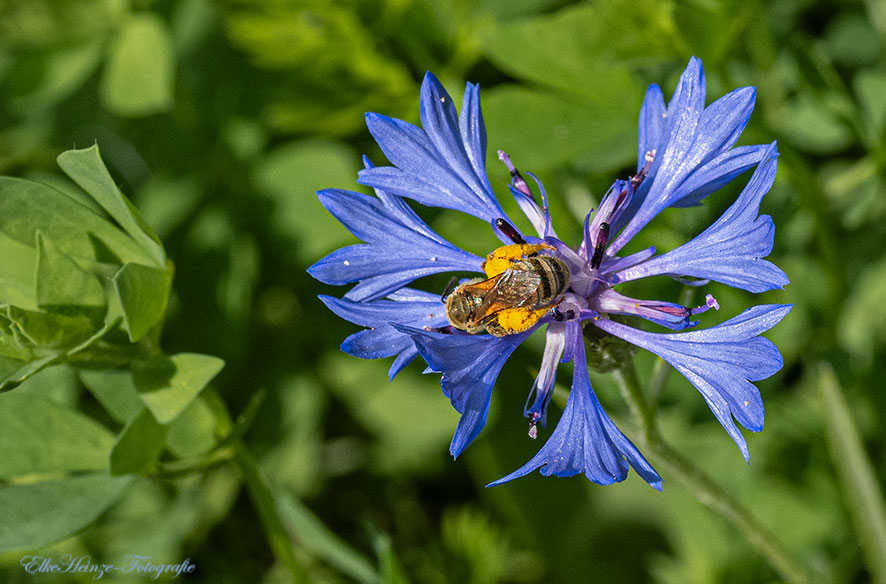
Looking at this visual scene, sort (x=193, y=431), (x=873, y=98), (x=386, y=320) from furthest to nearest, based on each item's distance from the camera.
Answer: (x=873, y=98) < (x=193, y=431) < (x=386, y=320)

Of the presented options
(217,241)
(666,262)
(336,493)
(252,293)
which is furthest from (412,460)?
(666,262)

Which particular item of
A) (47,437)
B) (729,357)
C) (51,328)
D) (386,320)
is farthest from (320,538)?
(729,357)

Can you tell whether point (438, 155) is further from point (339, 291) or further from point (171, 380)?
point (339, 291)

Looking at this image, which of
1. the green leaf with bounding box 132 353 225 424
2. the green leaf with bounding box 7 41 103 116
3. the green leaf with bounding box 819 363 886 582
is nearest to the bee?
the green leaf with bounding box 132 353 225 424

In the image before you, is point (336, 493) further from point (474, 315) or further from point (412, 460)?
point (474, 315)

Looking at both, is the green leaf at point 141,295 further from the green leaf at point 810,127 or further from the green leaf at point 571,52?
the green leaf at point 810,127

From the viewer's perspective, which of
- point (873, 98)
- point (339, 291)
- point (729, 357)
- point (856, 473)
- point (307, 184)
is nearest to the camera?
point (729, 357)
